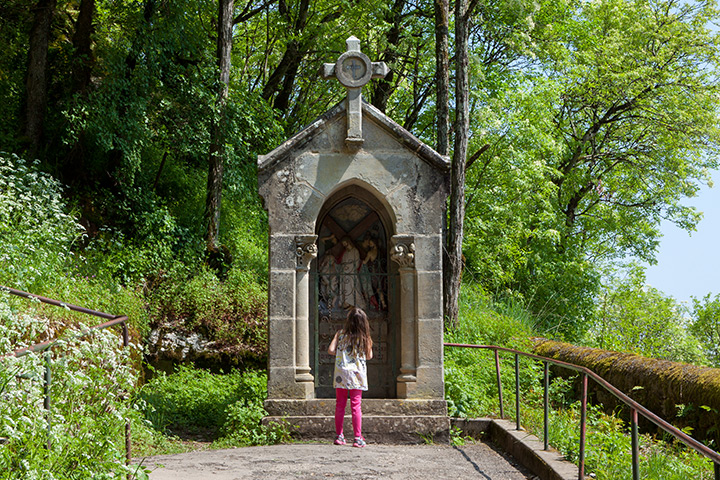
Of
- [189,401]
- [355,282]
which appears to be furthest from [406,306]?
[189,401]

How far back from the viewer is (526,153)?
19516mm

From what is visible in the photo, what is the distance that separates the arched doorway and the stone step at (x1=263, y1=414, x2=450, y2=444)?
117 centimetres

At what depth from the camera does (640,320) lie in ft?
79.5

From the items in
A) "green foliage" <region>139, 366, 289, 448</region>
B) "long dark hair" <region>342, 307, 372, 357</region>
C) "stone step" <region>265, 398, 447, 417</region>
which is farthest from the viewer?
"stone step" <region>265, 398, 447, 417</region>

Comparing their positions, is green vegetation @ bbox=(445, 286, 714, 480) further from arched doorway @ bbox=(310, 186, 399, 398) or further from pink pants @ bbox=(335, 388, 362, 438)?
pink pants @ bbox=(335, 388, 362, 438)

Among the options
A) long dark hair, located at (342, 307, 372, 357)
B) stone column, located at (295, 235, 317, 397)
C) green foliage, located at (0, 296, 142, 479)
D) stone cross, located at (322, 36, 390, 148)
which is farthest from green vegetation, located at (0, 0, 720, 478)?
stone cross, located at (322, 36, 390, 148)

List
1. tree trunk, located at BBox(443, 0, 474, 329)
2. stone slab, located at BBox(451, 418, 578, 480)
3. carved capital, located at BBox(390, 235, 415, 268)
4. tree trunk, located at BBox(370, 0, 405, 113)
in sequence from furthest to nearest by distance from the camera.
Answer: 1. tree trunk, located at BBox(370, 0, 405, 113)
2. tree trunk, located at BBox(443, 0, 474, 329)
3. carved capital, located at BBox(390, 235, 415, 268)
4. stone slab, located at BBox(451, 418, 578, 480)

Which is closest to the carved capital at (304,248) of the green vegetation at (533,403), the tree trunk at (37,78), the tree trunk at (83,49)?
the green vegetation at (533,403)

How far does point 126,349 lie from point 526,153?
53.2 feet

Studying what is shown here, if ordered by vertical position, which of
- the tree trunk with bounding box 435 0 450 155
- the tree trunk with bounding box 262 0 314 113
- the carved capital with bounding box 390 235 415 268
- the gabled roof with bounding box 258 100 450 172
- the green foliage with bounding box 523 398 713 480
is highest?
the tree trunk with bounding box 262 0 314 113

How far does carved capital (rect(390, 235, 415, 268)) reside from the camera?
28.9 ft

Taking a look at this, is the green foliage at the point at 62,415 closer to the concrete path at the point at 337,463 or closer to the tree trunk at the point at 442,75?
the concrete path at the point at 337,463

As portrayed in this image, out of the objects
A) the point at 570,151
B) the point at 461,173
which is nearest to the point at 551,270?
the point at 570,151

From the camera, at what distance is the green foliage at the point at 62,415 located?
3.87m
